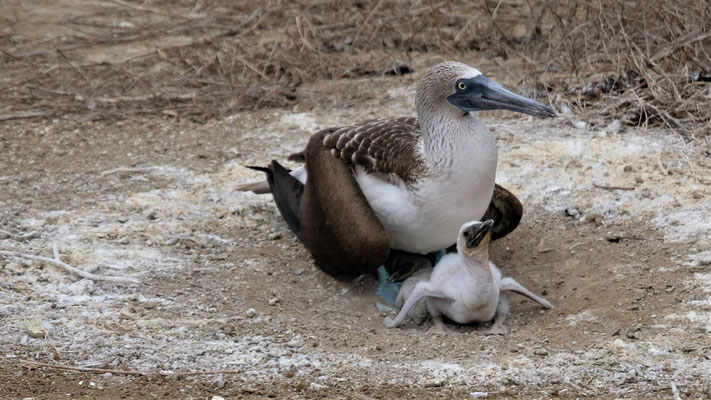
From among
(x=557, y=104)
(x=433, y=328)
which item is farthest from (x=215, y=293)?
(x=557, y=104)

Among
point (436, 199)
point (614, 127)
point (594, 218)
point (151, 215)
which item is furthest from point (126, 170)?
point (614, 127)

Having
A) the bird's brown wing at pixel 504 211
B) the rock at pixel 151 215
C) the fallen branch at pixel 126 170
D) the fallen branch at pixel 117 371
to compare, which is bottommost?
the fallen branch at pixel 126 170

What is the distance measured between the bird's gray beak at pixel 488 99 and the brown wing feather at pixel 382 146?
1.18 ft

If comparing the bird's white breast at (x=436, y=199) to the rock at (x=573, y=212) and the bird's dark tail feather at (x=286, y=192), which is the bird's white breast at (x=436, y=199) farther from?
the rock at (x=573, y=212)

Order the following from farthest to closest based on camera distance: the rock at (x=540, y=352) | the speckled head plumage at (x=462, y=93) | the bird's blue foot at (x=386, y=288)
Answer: the bird's blue foot at (x=386, y=288) → the speckled head plumage at (x=462, y=93) → the rock at (x=540, y=352)

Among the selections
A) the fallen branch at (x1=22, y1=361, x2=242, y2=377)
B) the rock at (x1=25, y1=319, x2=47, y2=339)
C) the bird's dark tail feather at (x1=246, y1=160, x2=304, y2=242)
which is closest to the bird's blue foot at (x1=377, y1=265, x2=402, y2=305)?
the bird's dark tail feather at (x1=246, y1=160, x2=304, y2=242)

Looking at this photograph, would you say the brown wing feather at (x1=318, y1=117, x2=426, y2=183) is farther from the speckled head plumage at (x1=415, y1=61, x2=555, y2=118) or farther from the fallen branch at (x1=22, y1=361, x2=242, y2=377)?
the fallen branch at (x1=22, y1=361, x2=242, y2=377)

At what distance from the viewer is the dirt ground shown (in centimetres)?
458

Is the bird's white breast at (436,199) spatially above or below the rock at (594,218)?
above

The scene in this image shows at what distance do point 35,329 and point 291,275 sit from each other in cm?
→ 164

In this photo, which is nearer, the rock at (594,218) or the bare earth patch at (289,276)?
the bare earth patch at (289,276)

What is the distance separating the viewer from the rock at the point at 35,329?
489cm

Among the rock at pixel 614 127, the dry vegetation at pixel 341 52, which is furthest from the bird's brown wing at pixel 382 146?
the dry vegetation at pixel 341 52

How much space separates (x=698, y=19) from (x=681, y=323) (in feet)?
10.7
